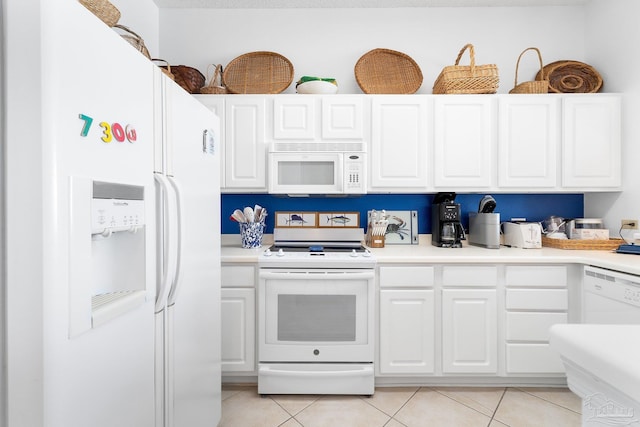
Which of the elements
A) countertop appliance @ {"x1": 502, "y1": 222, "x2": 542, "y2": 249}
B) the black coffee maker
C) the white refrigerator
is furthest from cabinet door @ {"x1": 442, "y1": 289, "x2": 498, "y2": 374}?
the white refrigerator

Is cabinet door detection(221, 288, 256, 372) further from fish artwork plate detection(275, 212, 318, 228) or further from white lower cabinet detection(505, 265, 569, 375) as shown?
white lower cabinet detection(505, 265, 569, 375)

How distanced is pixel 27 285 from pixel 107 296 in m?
0.24

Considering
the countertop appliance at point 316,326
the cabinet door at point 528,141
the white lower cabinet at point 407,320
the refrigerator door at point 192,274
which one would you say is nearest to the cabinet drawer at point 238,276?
the countertop appliance at point 316,326

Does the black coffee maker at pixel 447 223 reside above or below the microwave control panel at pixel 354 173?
below

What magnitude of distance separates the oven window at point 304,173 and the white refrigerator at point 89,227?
3.85ft

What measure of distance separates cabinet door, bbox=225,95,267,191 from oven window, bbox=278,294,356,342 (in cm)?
94

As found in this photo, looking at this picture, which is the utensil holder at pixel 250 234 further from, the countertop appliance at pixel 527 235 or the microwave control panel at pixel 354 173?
the countertop appliance at pixel 527 235

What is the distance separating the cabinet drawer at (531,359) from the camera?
2.10m

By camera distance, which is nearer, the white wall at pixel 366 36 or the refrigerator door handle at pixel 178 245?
the refrigerator door handle at pixel 178 245

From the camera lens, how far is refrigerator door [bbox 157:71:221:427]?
115 cm

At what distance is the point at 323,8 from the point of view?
2756 millimetres

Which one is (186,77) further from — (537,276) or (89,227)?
(537,276)

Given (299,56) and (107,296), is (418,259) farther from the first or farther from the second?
(299,56)

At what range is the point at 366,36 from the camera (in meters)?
2.77
